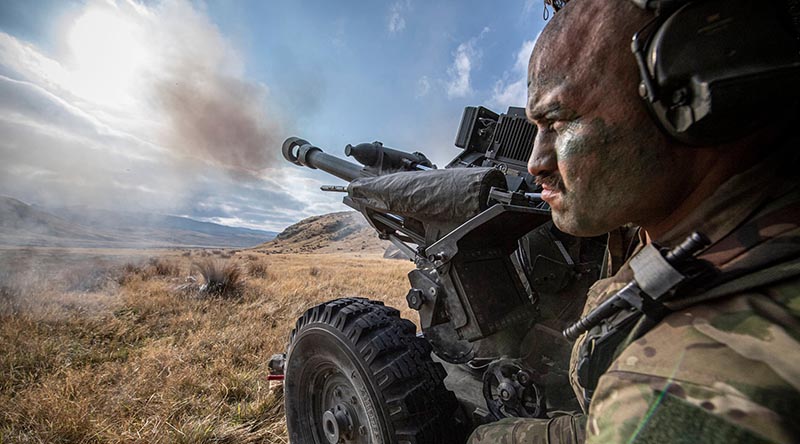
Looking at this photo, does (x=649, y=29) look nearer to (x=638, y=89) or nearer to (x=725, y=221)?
(x=638, y=89)

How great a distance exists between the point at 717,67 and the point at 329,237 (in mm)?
72071

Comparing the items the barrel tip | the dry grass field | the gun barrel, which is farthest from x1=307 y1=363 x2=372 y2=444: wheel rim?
the barrel tip

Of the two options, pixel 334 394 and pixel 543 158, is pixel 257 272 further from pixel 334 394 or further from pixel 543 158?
pixel 543 158

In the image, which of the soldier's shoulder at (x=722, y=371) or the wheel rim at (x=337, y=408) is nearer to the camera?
the soldier's shoulder at (x=722, y=371)

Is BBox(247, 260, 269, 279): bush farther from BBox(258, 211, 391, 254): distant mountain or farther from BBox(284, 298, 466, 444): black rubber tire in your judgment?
BBox(258, 211, 391, 254): distant mountain

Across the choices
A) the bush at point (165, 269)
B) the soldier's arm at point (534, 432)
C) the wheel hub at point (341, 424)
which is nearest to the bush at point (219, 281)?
the bush at point (165, 269)

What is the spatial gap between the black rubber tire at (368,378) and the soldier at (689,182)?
2.99 ft

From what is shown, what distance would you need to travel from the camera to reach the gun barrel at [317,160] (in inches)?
163

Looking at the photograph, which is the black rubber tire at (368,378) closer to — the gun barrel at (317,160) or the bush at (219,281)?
the gun barrel at (317,160)

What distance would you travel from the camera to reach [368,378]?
180cm

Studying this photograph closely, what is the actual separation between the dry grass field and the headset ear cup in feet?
11.5

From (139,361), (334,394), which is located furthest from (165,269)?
(334,394)

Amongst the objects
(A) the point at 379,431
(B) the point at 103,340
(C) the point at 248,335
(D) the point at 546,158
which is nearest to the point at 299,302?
(C) the point at 248,335

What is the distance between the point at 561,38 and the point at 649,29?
0.23 m
